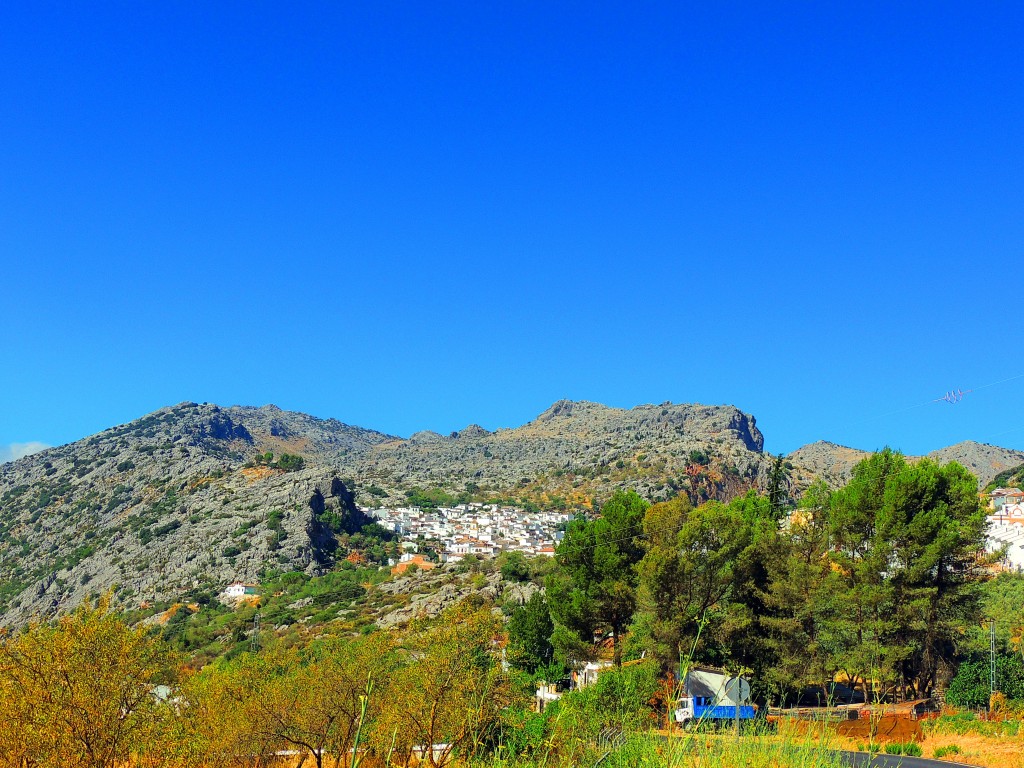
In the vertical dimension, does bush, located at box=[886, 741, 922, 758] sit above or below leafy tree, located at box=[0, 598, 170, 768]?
below

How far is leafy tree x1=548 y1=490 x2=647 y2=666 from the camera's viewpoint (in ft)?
128

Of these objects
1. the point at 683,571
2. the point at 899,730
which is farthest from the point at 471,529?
the point at 899,730

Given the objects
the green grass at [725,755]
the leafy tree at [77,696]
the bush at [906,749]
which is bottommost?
the bush at [906,749]

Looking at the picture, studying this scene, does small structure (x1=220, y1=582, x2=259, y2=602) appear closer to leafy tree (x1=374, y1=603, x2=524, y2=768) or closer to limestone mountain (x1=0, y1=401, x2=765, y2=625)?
limestone mountain (x1=0, y1=401, x2=765, y2=625)

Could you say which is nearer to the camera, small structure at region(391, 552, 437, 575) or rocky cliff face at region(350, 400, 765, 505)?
small structure at region(391, 552, 437, 575)

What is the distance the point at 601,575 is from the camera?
40312mm

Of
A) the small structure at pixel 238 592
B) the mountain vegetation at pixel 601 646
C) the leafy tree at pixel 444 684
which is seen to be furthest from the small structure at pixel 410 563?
the leafy tree at pixel 444 684

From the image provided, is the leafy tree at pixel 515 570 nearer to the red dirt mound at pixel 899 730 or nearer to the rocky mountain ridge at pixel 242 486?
the rocky mountain ridge at pixel 242 486

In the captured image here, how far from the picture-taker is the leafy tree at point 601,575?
3916 centimetres

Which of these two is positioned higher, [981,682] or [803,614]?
[803,614]

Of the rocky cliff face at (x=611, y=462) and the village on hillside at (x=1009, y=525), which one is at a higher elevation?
the rocky cliff face at (x=611, y=462)

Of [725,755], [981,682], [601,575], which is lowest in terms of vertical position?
[981,682]

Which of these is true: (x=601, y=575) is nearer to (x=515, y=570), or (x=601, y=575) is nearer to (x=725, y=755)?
(x=515, y=570)

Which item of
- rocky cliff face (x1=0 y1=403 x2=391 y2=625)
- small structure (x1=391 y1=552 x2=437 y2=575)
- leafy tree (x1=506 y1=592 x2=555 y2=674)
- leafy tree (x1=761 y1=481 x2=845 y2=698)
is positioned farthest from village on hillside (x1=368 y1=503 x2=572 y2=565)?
leafy tree (x1=761 y1=481 x2=845 y2=698)
